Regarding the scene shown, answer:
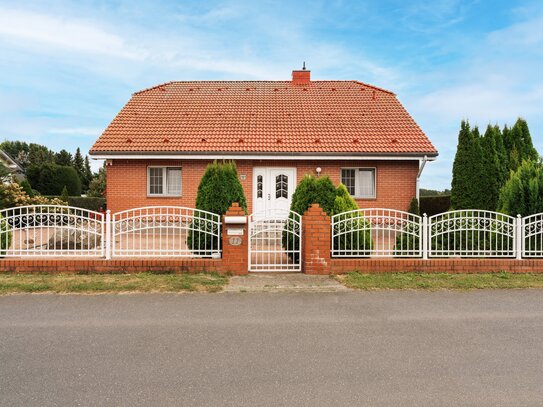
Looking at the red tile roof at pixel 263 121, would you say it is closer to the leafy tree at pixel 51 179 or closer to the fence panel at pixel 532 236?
the fence panel at pixel 532 236

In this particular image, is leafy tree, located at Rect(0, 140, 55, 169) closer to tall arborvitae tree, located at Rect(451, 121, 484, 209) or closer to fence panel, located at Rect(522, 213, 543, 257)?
tall arborvitae tree, located at Rect(451, 121, 484, 209)

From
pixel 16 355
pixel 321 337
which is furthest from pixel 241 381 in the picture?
pixel 16 355

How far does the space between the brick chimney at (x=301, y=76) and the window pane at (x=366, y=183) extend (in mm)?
7407

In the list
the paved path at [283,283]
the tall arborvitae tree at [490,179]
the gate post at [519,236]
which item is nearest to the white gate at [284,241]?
the paved path at [283,283]

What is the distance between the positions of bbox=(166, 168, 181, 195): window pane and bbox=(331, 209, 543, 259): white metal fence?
31.0ft

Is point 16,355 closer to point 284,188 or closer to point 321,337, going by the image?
point 321,337

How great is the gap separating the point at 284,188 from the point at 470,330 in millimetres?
11997

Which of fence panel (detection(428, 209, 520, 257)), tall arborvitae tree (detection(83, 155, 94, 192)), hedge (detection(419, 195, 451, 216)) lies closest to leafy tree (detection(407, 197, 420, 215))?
hedge (detection(419, 195, 451, 216))

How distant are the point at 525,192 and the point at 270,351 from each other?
823cm

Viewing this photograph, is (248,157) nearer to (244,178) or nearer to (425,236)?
(244,178)

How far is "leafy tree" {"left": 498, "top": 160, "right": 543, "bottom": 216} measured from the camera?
9.64 m

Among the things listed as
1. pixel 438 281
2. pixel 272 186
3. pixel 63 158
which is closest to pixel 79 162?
pixel 63 158

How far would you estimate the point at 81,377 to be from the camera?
3.80 metres

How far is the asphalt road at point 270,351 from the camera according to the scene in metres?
3.51
